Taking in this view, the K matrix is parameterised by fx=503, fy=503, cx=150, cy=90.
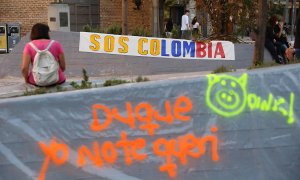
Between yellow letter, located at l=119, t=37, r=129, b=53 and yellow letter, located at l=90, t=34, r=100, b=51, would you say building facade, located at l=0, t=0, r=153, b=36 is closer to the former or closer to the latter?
yellow letter, located at l=119, t=37, r=129, b=53

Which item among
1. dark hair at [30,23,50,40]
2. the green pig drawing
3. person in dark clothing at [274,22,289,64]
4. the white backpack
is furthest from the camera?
person in dark clothing at [274,22,289,64]

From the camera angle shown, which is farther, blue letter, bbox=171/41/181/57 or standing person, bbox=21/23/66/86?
blue letter, bbox=171/41/181/57

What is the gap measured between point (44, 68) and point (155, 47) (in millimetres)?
6364

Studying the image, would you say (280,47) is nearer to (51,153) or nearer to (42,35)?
(42,35)

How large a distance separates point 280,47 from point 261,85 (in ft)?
27.5

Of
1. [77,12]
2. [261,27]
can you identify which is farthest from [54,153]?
[77,12]

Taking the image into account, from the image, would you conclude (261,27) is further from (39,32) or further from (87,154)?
(87,154)

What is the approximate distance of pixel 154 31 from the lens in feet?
46.4


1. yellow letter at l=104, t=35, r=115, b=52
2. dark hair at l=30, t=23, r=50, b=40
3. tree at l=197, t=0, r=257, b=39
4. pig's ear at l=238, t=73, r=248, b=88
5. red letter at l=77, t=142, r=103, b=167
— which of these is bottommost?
red letter at l=77, t=142, r=103, b=167

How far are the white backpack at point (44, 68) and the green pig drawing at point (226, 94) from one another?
6.70ft

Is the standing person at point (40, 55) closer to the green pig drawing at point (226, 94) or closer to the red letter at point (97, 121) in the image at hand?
the red letter at point (97, 121)

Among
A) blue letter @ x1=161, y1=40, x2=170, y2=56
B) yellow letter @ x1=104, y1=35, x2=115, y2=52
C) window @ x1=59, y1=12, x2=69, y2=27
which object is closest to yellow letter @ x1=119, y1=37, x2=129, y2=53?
yellow letter @ x1=104, y1=35, x2=115, y2=52

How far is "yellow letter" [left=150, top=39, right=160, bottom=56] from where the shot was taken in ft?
37.6

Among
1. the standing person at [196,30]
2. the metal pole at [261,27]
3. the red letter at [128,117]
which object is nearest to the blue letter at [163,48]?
the standing person at [196,30]
